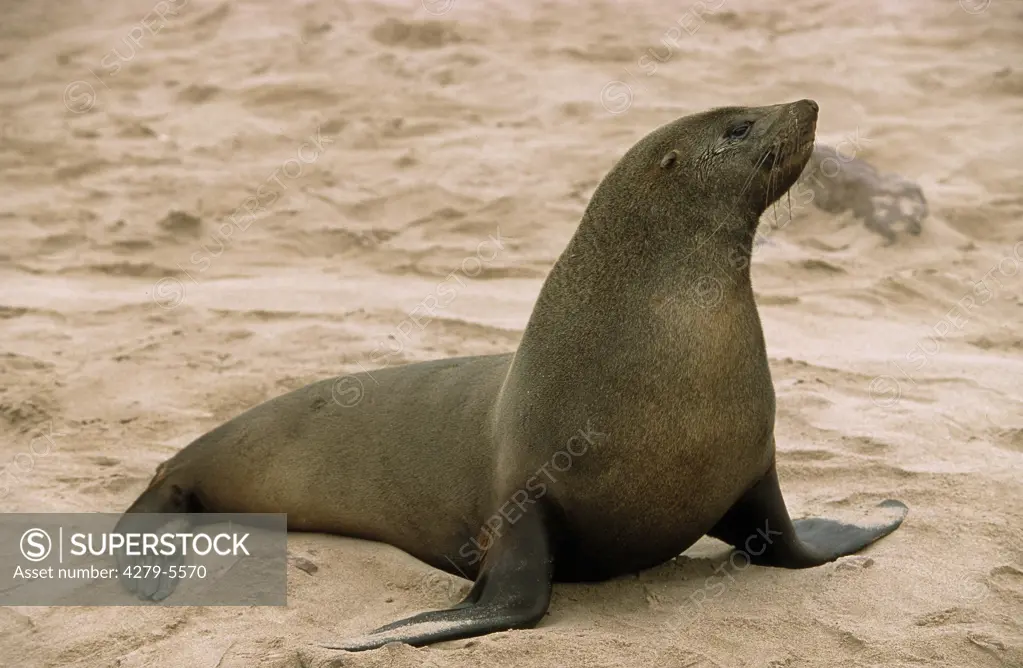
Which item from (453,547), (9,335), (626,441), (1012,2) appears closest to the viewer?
(626,441)

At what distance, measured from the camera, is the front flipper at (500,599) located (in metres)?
3.25

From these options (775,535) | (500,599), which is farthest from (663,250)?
(500,599)

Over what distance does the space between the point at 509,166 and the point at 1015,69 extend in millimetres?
4065

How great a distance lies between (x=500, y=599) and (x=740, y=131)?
154 cm

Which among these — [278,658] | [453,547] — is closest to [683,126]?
[453,547]

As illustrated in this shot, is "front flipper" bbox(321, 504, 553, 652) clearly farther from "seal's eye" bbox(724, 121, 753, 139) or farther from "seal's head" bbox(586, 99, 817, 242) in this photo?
"seal's eye" bbox(724, 121, 753, 139)

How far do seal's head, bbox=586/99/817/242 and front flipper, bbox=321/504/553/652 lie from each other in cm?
92

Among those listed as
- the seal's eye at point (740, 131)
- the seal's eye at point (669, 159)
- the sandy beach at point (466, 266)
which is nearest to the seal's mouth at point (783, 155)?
the seal's eye at point (740, 131)

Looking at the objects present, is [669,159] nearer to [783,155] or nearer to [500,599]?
[783,155]

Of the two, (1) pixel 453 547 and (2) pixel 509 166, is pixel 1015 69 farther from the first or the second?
(1) pixel 453 547

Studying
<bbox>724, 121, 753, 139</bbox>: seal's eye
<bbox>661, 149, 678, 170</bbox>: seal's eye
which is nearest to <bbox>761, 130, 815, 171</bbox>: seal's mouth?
<bbox>724, 121, 753, 139</bbox>: seal's eye

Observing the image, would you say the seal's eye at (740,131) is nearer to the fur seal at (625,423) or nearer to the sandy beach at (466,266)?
the fur seal at (625,423)

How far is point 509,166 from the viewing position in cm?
860

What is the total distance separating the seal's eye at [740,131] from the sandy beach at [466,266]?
1.30 metres
